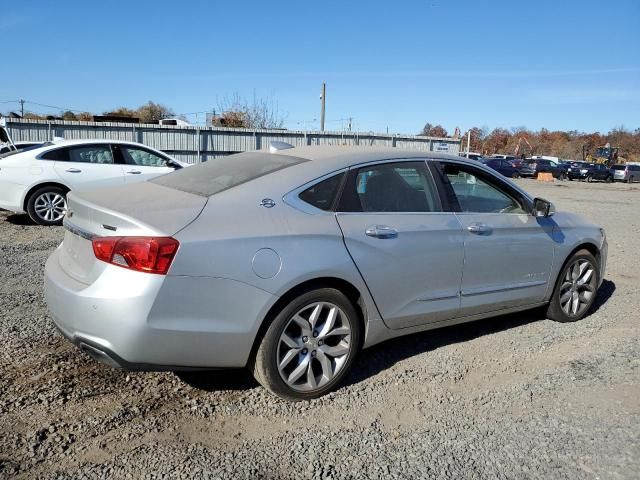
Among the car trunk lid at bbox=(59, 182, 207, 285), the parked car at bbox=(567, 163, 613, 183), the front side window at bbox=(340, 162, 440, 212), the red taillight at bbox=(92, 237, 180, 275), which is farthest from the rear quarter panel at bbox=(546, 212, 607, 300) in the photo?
the parked car at bbox=(567, 163, 613, 183)

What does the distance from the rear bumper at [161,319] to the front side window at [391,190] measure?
97cm

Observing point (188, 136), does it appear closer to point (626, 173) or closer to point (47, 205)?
point (47, 205)

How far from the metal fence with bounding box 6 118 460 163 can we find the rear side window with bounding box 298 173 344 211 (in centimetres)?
1584

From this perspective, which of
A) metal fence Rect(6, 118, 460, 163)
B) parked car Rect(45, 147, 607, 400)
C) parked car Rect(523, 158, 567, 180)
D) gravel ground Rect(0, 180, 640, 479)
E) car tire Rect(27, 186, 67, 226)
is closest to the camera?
gravel ground Rect(0, 180, 640, 479)

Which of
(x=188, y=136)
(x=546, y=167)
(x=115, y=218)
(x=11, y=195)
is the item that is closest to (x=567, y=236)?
(x=115, y=218)

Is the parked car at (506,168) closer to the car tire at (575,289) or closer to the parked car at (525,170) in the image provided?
the parked car at (525,170)

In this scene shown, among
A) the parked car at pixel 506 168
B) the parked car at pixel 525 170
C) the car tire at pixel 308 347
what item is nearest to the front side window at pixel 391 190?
the car tire at pixel 308 347

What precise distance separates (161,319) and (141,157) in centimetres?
807

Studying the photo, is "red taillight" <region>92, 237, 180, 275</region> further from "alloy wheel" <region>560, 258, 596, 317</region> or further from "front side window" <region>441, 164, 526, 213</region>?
"alloy wheel" <region>560, 258, 596, 317</region>

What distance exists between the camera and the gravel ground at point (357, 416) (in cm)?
279

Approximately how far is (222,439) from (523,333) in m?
2.92

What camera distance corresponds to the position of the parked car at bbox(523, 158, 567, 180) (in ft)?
135

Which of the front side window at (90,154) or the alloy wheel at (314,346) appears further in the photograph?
the front side window at (90,154)

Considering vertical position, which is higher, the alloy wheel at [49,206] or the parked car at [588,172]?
the alloy wheel at [49,206]
